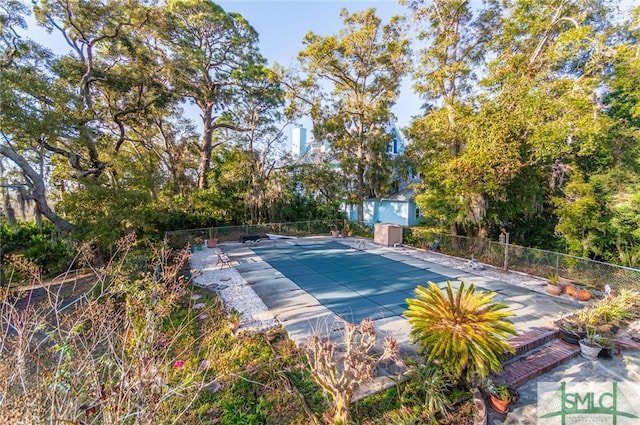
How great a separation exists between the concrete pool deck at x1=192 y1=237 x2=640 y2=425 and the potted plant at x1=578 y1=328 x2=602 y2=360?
0.12 metres

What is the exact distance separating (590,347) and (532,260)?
468 centimetres

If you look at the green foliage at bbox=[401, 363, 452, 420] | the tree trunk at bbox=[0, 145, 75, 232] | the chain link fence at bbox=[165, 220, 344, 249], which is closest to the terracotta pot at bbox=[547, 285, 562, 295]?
the green foliage at bbox=[401, 363, 452, 420]

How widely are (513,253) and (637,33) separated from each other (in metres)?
9.53

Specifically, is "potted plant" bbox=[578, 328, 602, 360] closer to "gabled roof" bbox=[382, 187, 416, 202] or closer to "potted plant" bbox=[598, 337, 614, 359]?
"potted plant" bbox=[598, 337, 614, 359]

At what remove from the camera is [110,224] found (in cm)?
935

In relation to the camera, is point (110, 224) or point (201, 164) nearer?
point (110, 224)

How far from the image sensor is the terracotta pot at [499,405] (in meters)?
3.36

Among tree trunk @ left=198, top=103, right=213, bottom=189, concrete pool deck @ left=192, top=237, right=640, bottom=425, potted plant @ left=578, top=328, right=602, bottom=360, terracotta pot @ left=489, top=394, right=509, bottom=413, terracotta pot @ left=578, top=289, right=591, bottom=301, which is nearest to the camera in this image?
terracotta pot @ left=489, top=394, right=509, bottom=413

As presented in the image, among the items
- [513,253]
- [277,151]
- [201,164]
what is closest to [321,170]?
[277,151]

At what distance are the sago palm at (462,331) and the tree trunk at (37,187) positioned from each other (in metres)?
11.5

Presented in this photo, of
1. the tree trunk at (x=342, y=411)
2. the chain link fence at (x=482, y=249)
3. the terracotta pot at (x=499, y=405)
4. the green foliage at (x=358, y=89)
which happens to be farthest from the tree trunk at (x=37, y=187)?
the green foliage at (x=358, y=89)

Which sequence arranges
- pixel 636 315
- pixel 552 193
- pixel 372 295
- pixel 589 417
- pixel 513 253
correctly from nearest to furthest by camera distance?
pixel 589 417
pixel 636 315
pixel 372 295
pixel 513 253
pixel 552 193

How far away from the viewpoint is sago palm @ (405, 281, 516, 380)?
3.38 meters

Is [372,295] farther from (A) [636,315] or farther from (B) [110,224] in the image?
(B) [110,224]
